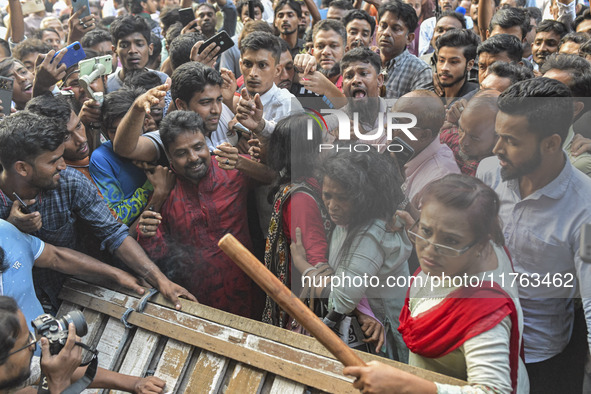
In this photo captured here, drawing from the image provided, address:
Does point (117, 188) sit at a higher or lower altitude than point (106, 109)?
lower

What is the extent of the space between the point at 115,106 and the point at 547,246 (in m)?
2.56

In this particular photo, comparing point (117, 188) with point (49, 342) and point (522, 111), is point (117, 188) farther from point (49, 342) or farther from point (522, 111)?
point (522, 111)

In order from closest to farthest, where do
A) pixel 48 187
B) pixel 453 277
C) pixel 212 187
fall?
pixel 453 277 < pixel 48 187 < pixel 212 187

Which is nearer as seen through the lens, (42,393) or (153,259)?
(42,393)

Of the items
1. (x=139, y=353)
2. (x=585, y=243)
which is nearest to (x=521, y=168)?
(x=585, y=243)

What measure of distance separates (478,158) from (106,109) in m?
2.22

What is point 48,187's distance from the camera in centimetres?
303

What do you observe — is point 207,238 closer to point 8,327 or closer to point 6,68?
point 8,327

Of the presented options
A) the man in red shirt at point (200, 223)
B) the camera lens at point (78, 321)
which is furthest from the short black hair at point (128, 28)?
the camera lens at point (78, 321)

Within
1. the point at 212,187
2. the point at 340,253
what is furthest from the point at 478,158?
the point at 212,187

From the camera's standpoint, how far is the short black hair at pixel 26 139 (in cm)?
296

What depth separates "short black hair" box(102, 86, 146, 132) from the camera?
12.2ft

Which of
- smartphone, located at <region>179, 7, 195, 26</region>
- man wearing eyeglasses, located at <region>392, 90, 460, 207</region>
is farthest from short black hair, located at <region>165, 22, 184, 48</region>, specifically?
man wearing eyeglasses, located at <region>392, 90, 460, 207</region>

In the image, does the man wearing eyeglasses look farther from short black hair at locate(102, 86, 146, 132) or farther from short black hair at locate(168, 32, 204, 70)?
short black hair at locate(168, 32, 204, 70)
